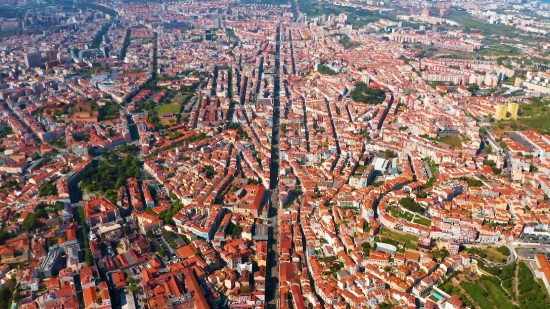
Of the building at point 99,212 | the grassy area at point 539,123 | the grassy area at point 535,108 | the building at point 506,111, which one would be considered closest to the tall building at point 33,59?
the building at point 99,212

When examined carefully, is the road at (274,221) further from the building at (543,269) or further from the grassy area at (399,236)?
the building at (543,269)

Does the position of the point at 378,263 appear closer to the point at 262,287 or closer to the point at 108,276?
the point at 262,287

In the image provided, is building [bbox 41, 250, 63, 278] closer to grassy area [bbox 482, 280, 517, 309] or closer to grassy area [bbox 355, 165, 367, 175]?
grassy area [bbox 355, 165, 367, 175]

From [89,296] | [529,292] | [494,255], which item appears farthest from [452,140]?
[89,296]

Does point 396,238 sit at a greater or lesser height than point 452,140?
lesser

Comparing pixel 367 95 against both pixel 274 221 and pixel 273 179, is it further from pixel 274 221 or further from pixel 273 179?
pixel 274 221

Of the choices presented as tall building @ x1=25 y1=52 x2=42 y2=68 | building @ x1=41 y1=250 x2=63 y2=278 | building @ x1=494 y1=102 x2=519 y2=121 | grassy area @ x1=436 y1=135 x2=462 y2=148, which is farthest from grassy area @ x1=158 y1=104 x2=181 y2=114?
building @ x1=494 y1=102 x2=519 y2=121
